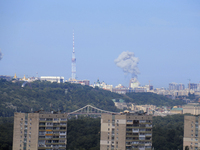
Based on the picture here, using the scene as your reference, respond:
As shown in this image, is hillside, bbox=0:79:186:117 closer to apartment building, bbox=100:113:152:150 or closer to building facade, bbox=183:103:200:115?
building facade, bbox=183:103:200:115

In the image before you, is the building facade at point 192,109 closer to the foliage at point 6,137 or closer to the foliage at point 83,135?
the foliage at point 83,135

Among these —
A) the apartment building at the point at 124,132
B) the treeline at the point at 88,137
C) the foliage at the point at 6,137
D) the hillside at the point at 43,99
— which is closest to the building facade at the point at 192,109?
the hillside at the point at 43,99

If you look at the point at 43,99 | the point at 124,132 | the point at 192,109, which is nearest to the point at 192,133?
the point at 124,132

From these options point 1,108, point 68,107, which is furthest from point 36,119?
point 68,107

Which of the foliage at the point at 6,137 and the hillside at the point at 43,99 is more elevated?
the hillside at the point at 43,99

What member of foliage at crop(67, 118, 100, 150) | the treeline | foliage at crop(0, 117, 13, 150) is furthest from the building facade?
foliage at crop(0, 117, 13, 150)

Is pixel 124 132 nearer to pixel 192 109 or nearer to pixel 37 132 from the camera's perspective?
pixel 37 132

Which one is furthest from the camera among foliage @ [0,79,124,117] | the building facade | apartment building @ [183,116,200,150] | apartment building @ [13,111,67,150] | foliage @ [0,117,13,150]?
the building facade
